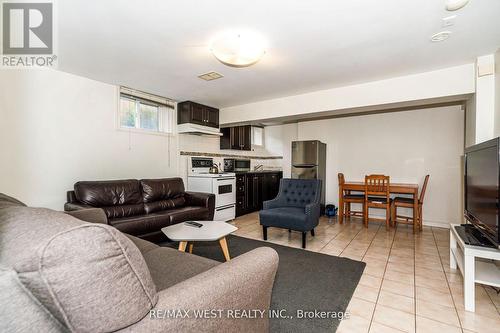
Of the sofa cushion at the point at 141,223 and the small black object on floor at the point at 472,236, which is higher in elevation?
the small black object on floor at the point at 472,236

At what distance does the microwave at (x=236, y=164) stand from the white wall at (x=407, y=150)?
1.91 meters

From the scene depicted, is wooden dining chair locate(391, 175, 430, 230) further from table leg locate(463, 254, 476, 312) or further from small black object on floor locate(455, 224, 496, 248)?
table leg locate(463, 254, 476, 312)

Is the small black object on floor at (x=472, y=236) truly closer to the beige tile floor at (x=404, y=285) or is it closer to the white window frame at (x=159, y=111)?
the beige tile floor at (x=404, y=285)

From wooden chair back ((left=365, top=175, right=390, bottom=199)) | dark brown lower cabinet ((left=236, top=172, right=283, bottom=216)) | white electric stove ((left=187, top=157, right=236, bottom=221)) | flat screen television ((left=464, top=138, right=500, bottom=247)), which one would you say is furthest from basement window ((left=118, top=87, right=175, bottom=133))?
flat screen television ((left=464, top=138, right=500, bottom=247))

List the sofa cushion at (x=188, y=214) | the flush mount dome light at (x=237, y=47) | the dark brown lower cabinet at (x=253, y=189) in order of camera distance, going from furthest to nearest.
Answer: the dark brown lower cabinet at (x=253, y=189)
the sofa cushion at (x=188, y=214)
the flush mount dome light at (x=237, y=47)

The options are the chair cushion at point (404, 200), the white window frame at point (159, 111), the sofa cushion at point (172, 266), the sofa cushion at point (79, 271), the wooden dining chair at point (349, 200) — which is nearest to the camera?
the sofa cushion at point (79, 271)

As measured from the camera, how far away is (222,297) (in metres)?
0.94

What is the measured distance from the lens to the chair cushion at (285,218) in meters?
3.11

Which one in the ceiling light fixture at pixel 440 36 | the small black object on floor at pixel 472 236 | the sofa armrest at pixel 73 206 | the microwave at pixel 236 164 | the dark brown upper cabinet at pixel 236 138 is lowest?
the small black object on floor at pixel 472 236

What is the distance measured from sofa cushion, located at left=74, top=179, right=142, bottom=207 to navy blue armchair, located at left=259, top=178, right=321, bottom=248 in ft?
6.16

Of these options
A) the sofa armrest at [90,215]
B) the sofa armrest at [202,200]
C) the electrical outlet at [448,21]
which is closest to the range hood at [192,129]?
the sofa armrest at [202,200]

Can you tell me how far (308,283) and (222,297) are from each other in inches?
61.4

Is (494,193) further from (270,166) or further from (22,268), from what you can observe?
(270,166)

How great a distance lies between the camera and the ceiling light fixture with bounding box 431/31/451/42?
2.06m
